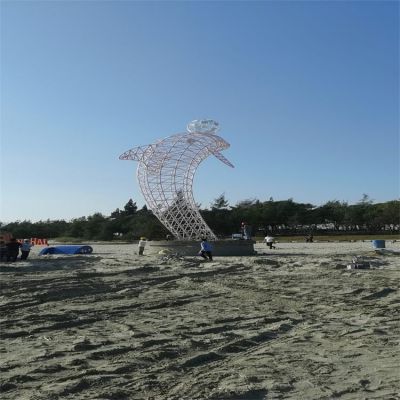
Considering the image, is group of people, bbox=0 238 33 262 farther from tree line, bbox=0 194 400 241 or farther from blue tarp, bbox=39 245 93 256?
tree line, bbox=0 194 400 241

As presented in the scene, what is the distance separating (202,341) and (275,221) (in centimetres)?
7572

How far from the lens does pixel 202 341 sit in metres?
6.24

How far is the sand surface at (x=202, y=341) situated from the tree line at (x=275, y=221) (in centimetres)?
5769

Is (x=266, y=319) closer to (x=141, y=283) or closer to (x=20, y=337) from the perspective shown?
(x=20, y=337)

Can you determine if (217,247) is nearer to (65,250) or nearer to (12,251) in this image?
(12,251)

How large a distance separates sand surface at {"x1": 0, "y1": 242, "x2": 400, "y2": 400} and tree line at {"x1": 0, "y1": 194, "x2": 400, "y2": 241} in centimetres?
5769

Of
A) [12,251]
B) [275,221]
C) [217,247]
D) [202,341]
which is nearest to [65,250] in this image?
[12,251]

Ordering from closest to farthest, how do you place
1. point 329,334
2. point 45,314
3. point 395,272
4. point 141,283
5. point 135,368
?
point 135,368, point 329,334, point 45,314, point 141,283, point 395,272

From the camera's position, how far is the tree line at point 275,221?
73.6m

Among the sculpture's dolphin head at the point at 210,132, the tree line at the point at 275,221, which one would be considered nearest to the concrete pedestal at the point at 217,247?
the sculpture's dolphin head at the point at 210,132

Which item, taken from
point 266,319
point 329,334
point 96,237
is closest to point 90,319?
point 266,319

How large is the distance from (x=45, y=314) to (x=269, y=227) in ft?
247

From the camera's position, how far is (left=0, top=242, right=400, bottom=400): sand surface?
454 centimetres

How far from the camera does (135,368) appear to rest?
511cm
